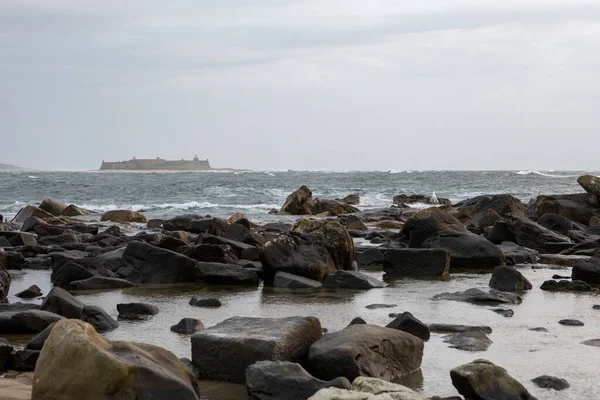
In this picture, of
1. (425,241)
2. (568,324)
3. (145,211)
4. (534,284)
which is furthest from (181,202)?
(568,324)

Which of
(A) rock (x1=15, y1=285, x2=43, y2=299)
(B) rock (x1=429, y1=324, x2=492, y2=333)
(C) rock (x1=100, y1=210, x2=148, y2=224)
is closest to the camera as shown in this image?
(B) rock (x1=429, y1=324, x2=492, y2=333)

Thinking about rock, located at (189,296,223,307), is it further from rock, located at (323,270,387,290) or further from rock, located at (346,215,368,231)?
rock, located at (346,215,368,231)

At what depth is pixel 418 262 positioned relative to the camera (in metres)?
10.4

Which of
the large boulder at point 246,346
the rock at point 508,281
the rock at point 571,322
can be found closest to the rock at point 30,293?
the large boulder at point 246,346

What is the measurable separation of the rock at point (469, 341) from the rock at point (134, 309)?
2.79 meters

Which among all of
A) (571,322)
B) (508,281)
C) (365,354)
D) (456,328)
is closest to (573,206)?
(508,281)

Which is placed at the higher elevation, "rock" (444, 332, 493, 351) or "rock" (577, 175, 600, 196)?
"rock" (577, 175, 600, 196)

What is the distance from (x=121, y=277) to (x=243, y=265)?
1609mm

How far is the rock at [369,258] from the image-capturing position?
38.2ft

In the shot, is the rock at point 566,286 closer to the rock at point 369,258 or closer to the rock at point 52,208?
the rock at point 369,258

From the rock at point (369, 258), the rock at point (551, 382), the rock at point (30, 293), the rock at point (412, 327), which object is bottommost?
the rock at point (30, 293)

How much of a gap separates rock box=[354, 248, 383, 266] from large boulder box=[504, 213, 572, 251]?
10.4ft

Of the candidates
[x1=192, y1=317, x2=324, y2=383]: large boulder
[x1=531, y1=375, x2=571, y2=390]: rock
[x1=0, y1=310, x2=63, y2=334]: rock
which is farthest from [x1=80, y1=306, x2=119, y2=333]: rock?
[x1=531, y1=375, x2=571, y2=390]: rock

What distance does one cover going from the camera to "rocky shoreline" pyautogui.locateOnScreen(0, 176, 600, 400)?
13.4ft
